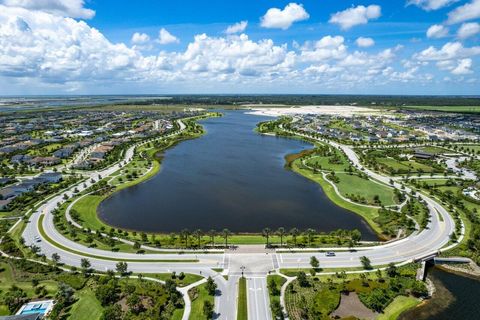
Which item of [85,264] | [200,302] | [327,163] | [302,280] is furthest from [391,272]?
[327,163]

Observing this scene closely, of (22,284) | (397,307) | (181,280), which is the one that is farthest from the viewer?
(181,280)

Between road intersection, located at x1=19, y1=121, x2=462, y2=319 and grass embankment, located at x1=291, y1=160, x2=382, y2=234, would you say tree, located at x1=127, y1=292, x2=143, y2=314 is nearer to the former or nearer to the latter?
road intersection, located at x1=19, y1=121, x2=462, y2=319

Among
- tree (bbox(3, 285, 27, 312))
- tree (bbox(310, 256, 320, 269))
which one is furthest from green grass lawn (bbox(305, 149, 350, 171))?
tree (bbox(3, 285, 27, 312))

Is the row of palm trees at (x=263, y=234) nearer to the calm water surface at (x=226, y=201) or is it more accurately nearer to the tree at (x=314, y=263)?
the calm water surface at (x=226, y=201)

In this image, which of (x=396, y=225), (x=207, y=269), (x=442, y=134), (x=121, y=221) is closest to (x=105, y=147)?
(x=121, y=221)

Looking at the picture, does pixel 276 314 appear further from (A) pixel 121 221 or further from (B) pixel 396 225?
(A) pixel 121 221

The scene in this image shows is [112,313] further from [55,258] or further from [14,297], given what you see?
[55,258]
